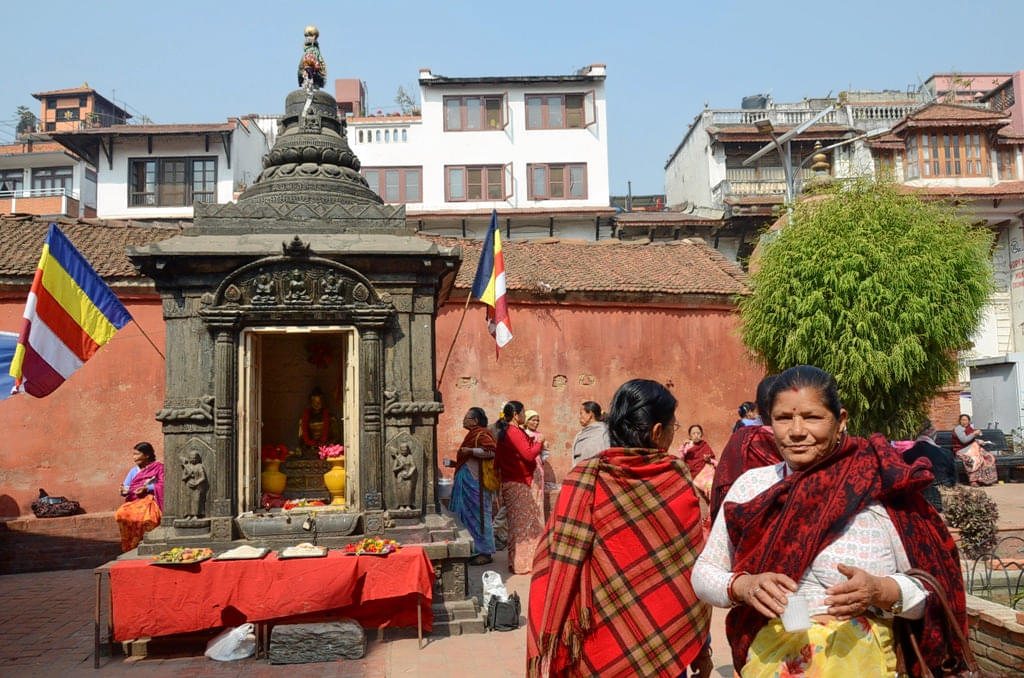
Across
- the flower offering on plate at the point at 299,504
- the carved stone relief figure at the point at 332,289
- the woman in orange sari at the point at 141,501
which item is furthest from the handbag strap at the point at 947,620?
the woman in orange sari at the point at 141,501

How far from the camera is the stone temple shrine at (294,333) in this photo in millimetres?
6738

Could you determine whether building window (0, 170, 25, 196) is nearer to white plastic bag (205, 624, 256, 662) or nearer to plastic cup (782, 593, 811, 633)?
white plastic bag (205, 624, 256, 662)

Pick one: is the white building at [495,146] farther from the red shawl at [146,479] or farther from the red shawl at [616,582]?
the red shawl at [616,582]

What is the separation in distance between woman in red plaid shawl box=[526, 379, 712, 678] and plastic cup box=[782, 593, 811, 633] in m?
0.88

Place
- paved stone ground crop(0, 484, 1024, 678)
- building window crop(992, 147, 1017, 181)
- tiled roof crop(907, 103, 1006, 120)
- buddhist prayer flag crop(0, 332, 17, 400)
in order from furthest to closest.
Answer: building window crop(992, 147, 1017, 181) < tiled roof crop(907, 103, 1006, 120) < buddhist prayer flag crop(0, 332, 17, 400) < paved stone ground crop(0, 484, 1024, 678)

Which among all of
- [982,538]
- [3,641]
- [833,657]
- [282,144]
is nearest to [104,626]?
[3,641]

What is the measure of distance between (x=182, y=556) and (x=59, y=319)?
7.36ft

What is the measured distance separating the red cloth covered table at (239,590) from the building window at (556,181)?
21895mm

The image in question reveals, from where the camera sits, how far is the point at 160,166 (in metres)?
26.5

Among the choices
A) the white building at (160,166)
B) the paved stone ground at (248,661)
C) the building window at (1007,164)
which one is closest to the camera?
the paved stone ground at (248,661)

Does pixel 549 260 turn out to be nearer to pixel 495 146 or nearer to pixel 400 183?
pixel 495 146

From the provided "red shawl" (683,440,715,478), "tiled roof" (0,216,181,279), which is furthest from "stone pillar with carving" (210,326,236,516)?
"tiled roof" (0,216,181,279)

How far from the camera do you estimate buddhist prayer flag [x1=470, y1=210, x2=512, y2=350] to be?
8.23 m

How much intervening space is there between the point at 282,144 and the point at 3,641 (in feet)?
16.2
